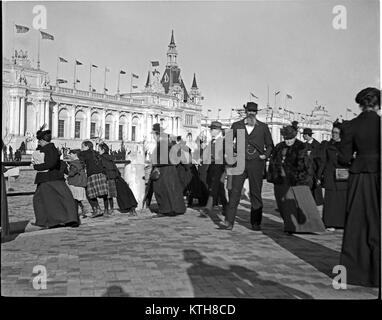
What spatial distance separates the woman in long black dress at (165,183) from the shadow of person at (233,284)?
170 inches

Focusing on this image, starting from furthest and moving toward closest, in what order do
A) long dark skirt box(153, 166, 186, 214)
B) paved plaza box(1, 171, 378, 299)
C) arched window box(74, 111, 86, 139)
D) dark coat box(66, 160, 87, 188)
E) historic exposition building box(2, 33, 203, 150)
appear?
1. arched window box(74, 111, 86, 139)
2. historic exposition building box(2, 33, 203, 150)
3. long dark skirt box(153, 166, 186, 214)
4. dark coat box(66, 160, 87, 188)
5. paved plaza box(1, 171, 378, 299)

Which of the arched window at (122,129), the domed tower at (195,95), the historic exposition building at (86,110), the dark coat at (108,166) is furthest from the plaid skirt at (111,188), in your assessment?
the domed tower at (195,95)

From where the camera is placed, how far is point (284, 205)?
25.7ft

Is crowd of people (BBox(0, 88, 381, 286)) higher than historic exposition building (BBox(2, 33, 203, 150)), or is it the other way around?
historic exposition building (BBox(2, 33, 203, 150))

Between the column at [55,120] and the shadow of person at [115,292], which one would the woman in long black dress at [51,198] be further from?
the column at [55,120]

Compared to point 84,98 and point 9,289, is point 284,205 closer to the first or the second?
point 9,289

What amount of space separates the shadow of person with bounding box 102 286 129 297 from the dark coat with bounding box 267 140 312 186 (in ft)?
13.2

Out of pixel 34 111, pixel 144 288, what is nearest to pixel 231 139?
pixel 144 288

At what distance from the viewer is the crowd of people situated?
4711 millimetres

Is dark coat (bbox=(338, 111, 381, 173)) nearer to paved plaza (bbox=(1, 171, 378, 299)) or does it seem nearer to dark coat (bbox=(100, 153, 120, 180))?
paved plaza (bbox=(1, 171, 378, 299))

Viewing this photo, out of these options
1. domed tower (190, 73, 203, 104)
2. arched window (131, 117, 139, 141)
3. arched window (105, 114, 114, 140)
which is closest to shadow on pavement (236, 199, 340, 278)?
arched window (105, 114, 114, 140)

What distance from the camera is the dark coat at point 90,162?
9587 millimetres

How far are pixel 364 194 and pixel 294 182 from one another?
317 cm
